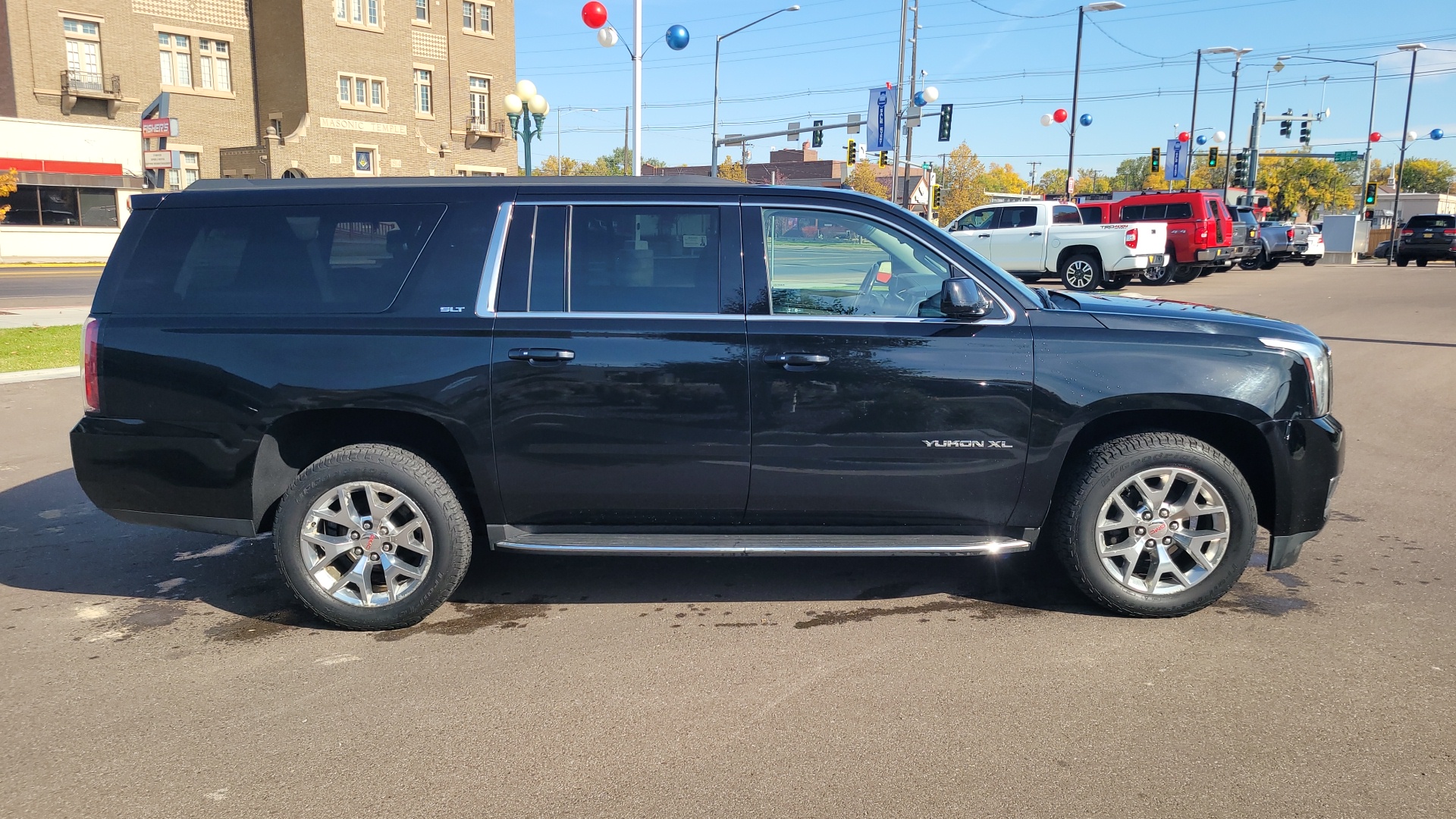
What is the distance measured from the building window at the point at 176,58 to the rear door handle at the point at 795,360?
46.3 meters

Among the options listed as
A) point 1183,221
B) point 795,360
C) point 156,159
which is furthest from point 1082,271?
point 795,360

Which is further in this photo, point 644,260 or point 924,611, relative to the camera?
point 924,611

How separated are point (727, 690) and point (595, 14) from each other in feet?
53.7

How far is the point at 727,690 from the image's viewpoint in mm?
3883

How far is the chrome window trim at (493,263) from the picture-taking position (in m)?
4.42

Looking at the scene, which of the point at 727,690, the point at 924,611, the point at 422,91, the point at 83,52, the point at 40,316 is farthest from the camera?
the point at 422,91

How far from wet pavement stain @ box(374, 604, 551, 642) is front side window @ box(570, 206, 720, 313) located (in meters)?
1.41

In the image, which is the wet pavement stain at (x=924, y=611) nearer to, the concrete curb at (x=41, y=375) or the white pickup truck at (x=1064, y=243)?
the concrete curb at (x=41, y=375)

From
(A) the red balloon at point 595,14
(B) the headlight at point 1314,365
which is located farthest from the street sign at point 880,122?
(B) the headlight at point 1314,365

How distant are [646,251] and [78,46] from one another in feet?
149

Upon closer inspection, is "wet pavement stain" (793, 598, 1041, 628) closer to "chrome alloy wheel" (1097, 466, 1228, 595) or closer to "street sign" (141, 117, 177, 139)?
"chrome alloy wheel" (1097, 466, 1228, 595)

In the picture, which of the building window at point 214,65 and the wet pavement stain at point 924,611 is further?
the building window at point 214,65

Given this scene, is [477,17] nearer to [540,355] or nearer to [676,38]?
[676,38]

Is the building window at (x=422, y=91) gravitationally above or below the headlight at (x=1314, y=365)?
above
